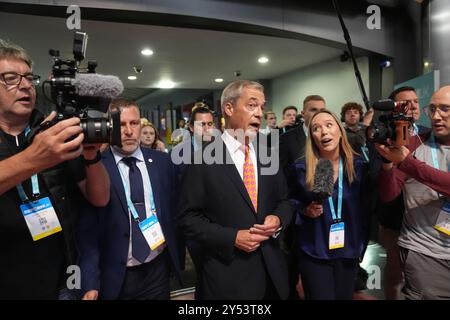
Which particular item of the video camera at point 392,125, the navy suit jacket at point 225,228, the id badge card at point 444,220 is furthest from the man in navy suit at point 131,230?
the id badge card at point 444,220

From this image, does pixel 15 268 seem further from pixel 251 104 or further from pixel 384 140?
pixel 384 140

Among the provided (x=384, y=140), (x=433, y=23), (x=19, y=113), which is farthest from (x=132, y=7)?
(x=433, y=23)

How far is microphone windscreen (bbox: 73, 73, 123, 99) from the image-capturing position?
1.11m

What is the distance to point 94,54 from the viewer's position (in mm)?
6270

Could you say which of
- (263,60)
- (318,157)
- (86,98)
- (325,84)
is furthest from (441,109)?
(325,84)

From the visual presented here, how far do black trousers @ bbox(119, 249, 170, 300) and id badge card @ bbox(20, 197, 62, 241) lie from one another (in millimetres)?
496

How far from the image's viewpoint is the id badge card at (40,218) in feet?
3.95

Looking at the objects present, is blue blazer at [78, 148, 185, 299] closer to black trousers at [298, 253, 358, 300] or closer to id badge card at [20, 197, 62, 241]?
id badge card at [20, 197, 62, 241]

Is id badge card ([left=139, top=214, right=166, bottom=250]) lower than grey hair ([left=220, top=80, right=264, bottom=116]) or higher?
lower

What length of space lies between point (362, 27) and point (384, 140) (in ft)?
13.0

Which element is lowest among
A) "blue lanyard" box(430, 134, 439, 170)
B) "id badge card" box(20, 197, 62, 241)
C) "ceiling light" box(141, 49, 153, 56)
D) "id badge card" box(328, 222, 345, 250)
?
"id badge card" box(328, 222, 345, 250)

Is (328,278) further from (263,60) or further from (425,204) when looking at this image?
(263,60)

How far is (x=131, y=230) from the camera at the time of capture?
1.59 m

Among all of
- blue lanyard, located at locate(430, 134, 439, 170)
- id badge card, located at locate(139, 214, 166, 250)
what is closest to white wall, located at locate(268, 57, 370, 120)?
blue lanyard, located at locate(430, 134, 439, 170)
